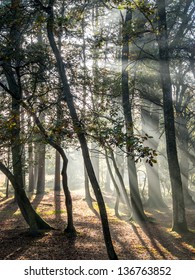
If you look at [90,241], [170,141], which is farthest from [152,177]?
[90,241]

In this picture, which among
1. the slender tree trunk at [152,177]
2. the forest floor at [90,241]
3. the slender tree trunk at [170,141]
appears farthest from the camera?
the slender tree trunk at [152,177]

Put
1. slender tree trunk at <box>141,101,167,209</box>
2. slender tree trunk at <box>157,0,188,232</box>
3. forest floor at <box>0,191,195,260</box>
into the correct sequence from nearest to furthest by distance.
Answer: forest floor at <box>0,191,195,260</box> → slender tree trunk at <box>157,0,188,232</box> → slender tree trunk at <box>141,101,167,209</box>

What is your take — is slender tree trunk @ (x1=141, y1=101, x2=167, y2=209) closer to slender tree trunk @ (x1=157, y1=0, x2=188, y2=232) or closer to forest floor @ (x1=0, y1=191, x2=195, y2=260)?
forest floor @ (x1=0, y1=191, x2=195, y2=260)

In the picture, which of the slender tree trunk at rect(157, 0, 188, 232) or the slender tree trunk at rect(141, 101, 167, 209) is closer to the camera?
the slender tree trunk at rect(157, 0, 188, 232)

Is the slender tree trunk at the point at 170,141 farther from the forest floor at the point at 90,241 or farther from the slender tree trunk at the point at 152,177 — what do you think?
the slender tree trunk at the point at 152,177

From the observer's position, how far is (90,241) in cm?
986

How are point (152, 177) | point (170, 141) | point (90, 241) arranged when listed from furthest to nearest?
point (152, 177)
point (170, 141)
point (90, 241)

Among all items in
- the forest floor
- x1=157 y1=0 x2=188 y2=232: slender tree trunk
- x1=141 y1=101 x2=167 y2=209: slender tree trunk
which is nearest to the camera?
the forest floor

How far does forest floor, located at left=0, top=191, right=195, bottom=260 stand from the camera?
8469 mm

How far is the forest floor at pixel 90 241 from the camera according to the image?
333 inches

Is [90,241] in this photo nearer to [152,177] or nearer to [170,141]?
[170,141]

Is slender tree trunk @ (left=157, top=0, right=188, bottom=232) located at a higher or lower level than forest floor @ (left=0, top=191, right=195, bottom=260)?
higher

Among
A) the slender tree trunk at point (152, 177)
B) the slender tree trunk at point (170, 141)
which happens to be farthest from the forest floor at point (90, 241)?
the slender tree trunk at point (152, 177)

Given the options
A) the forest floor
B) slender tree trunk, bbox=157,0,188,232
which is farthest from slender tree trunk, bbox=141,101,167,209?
slender tree trunk, bbox=157,0,188,232
